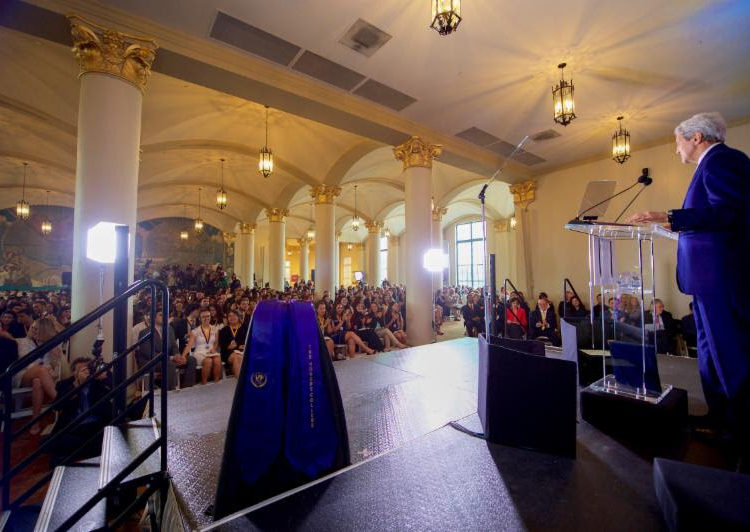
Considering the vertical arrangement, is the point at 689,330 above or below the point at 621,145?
below

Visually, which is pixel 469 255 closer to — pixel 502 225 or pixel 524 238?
pixel 502 225

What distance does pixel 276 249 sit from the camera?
40.4ft

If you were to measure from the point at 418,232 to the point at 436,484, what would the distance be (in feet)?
18.0

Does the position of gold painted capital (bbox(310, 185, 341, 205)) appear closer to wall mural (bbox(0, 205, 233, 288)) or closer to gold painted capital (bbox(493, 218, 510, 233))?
wall mural (bbox(0, 205, 233, 288))

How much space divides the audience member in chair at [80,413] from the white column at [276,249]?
8.70 m

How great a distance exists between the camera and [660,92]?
5574 mm

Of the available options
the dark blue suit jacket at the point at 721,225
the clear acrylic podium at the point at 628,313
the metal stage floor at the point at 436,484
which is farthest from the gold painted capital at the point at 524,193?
the dark blue suit jacket at the point at 721,225

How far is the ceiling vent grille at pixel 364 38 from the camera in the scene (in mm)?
4078

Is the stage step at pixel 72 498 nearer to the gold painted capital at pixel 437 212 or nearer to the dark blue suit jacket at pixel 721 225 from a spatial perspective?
the dark blue suit jacket at pixel 721 225

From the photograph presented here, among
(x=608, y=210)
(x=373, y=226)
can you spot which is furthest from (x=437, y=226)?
(x=608, y=210)

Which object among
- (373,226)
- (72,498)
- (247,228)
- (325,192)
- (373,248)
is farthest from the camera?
(373,248)

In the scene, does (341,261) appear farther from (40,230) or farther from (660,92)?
(660,92)

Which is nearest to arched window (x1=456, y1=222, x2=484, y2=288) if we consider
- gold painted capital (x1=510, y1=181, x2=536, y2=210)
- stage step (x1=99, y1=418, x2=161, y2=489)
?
gold painted capital (x1=510, y1=181, x2=536, y2=210)

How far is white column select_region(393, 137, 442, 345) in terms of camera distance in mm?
6641
